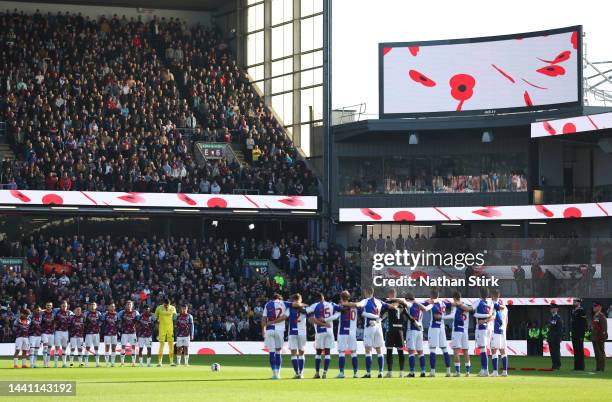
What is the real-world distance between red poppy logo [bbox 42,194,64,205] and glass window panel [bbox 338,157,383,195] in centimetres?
1746

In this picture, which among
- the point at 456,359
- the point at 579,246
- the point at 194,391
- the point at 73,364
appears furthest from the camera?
the point at 579,246

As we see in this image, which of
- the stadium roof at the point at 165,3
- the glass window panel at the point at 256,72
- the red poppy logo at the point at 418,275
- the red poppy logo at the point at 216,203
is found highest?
the stadium roof at the point at 165,3

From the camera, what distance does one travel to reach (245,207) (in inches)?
2537

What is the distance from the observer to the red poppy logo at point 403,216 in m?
66.6

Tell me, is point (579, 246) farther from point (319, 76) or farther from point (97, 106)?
point (97, 106)

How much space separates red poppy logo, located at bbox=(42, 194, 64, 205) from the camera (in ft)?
193

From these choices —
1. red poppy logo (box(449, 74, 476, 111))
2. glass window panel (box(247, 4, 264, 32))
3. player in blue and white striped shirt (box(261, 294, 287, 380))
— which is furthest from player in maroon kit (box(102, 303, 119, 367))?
glass window panel (box(247, 4, 264, 32))

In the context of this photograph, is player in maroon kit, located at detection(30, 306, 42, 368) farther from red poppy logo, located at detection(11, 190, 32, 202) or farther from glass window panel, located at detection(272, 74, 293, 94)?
glass window panel, located at detection(272, 74, 293, 94)

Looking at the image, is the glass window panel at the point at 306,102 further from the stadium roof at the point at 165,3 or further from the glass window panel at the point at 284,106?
the stadium roof at the point at 165,3

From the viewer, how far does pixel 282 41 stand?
7300 cm

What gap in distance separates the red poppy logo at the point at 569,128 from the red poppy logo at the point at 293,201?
14770 mm

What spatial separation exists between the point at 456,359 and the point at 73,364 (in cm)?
1592

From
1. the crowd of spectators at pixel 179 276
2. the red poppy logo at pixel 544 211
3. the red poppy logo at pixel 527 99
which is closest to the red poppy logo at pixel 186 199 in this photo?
the crowd of spectators at pixel 179 276

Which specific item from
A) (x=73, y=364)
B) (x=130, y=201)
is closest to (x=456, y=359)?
(x=73, y=364)
